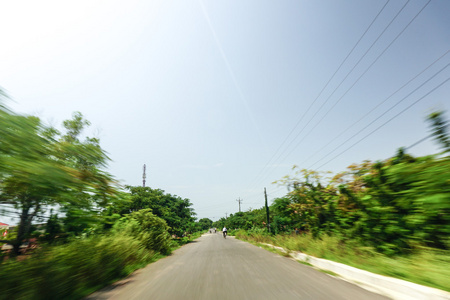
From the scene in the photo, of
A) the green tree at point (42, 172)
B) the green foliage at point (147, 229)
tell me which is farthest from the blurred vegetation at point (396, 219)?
the green foliage at point (147, 229)

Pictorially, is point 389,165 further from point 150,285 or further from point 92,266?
point 92,266

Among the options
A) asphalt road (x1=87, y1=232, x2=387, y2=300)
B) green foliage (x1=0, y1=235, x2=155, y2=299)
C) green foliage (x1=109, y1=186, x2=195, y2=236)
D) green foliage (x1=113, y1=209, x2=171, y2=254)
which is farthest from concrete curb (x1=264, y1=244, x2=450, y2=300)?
green foliage (x1=109, y1=186, x2=195, y2=236)

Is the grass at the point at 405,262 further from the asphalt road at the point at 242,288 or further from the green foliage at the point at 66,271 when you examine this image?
the green foliage at the point at 66,271

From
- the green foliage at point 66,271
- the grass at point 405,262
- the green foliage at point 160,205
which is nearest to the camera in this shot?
the green foliage at point 66,271

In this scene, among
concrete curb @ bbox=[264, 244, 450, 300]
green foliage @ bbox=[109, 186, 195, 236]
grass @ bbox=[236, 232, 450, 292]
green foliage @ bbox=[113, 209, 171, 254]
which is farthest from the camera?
green foliage @ bbox=[109, 186, 195, 236]

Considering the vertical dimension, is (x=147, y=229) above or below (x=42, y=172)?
below

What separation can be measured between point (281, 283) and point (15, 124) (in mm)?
6368

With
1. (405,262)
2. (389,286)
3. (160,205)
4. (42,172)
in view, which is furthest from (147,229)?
(160,205)

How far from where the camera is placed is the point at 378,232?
659cm

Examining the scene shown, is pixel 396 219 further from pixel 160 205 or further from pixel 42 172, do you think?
pixel 160 205

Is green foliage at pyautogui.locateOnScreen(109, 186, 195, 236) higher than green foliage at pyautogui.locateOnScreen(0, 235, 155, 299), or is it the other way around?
green foliage at pyautogui.locateOnScreen(109, 186, 195, 236)

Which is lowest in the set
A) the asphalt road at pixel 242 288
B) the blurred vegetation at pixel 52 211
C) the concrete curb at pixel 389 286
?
the asphalt road at pixel 242 288

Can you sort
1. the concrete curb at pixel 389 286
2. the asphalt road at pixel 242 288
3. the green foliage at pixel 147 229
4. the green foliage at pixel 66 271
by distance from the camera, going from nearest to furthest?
1. the concrete curb at pixel 389 286
2. the green foliage at pixel 66 271
3. the asphalt road at pixel 242 288
4. the green foliage at pixel 147 229

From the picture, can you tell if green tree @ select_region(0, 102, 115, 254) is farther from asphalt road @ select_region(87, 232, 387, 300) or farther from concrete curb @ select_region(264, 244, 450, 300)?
concrete curb @ select_region(264, 244, 450, 300)
